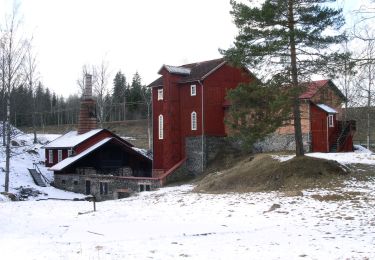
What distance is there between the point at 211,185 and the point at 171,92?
50.0 feet

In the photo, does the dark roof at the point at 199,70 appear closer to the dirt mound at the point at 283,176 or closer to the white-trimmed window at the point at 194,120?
the white-trimmed window at the point at 194,120

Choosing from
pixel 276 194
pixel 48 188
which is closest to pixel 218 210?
pixel 276 194

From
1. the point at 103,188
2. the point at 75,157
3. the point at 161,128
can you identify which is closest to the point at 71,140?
the point at 75,157

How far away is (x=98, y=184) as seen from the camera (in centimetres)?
4219

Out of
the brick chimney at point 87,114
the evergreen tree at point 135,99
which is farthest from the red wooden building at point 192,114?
the evergreen tree at point 135,99

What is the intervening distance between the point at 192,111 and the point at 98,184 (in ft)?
36.8

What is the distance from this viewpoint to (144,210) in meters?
20.3

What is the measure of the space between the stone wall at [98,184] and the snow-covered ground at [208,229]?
14861 mm

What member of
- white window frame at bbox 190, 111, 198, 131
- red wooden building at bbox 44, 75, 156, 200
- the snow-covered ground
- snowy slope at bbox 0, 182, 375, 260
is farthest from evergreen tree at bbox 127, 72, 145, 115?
snowy slope at bbox 0, 182, 375, 260

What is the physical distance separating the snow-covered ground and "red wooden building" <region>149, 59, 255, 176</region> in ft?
53.3

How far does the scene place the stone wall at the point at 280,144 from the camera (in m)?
35.6

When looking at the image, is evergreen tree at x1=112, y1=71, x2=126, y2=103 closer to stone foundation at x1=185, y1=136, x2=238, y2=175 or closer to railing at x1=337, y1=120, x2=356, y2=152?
stone foundation at x1=185, y1=136, x2=238, y2=175

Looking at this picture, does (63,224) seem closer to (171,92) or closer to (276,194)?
(276,194)

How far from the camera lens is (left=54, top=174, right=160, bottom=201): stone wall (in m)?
38.1
